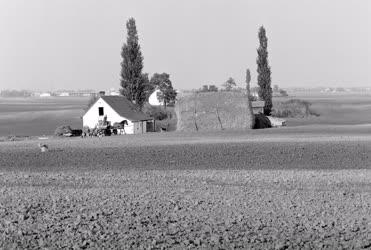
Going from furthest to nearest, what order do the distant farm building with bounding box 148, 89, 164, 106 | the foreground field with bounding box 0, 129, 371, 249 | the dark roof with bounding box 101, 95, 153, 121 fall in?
the distant farm building with bounding box 148, 89, 164, 106 < the dark roof with bounding box 101, 95, 153, 121 < the foreground field with bounding box 0, 129, 371, 249

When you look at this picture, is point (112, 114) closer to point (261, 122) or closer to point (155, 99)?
point (261, 122)

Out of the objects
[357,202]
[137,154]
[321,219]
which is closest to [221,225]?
[321,219]

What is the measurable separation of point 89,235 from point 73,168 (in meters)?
12.2

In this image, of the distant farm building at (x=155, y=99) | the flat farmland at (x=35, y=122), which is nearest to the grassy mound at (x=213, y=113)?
the flat farmland at (x=35, y=122)

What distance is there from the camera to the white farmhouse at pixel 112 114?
202ft

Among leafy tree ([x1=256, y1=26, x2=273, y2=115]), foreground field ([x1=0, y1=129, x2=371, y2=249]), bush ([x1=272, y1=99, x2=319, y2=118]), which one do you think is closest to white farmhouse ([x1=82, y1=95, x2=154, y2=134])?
leafy tree ([x1=256, y1=26, x2=273, y2=115])

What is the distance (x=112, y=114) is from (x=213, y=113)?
→ 12.6 metres

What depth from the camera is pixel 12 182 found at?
20.0 metres

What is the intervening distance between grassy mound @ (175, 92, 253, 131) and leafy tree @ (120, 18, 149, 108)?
20209 millimetres

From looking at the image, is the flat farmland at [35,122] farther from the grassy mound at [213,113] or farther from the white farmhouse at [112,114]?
the grassy mound at [213,113]

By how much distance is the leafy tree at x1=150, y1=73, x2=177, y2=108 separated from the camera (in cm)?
11050

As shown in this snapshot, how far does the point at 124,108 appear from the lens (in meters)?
64.0

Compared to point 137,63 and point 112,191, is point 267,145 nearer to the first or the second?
point 112,191

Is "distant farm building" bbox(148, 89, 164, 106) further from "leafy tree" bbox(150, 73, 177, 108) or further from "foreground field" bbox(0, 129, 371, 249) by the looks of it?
"foreground field" bbox(0, 129, 371, 249)
